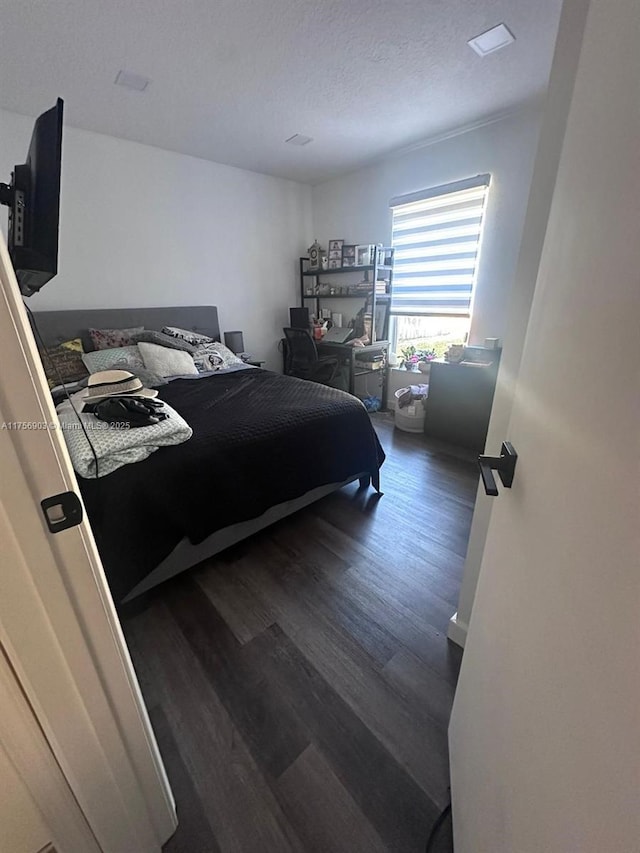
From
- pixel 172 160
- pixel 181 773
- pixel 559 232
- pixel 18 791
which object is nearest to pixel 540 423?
pixel 559 232

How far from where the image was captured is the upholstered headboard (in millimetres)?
→ 2762

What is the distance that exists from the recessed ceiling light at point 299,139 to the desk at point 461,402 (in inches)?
88.3

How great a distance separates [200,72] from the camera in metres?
2.03

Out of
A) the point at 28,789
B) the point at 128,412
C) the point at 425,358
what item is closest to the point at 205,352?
the point at 128,412

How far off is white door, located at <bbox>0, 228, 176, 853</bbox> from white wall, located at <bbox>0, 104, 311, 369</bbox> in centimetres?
314

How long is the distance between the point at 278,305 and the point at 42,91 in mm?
2557

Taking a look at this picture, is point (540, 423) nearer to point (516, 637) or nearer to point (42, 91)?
point (516, 637)

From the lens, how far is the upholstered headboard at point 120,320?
109 inches

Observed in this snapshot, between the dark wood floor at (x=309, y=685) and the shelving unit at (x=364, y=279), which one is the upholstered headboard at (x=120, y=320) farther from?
the dark wood floor at (x=309, y=685)

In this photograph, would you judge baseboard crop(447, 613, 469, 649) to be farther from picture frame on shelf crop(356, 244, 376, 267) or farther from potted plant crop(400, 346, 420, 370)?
picture frame on shelf crop(356, 244, 376, 267)

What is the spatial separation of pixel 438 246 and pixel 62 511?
365cm

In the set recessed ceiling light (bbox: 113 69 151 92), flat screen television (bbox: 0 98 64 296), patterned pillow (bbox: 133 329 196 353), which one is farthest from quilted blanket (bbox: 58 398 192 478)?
recessed ceiling light (bbox: 113 69 151 92)

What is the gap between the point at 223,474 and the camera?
63.7 inches

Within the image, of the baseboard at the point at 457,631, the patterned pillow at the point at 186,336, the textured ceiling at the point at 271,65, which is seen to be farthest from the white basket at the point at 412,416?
the textured ceiling at the point at 271,65
